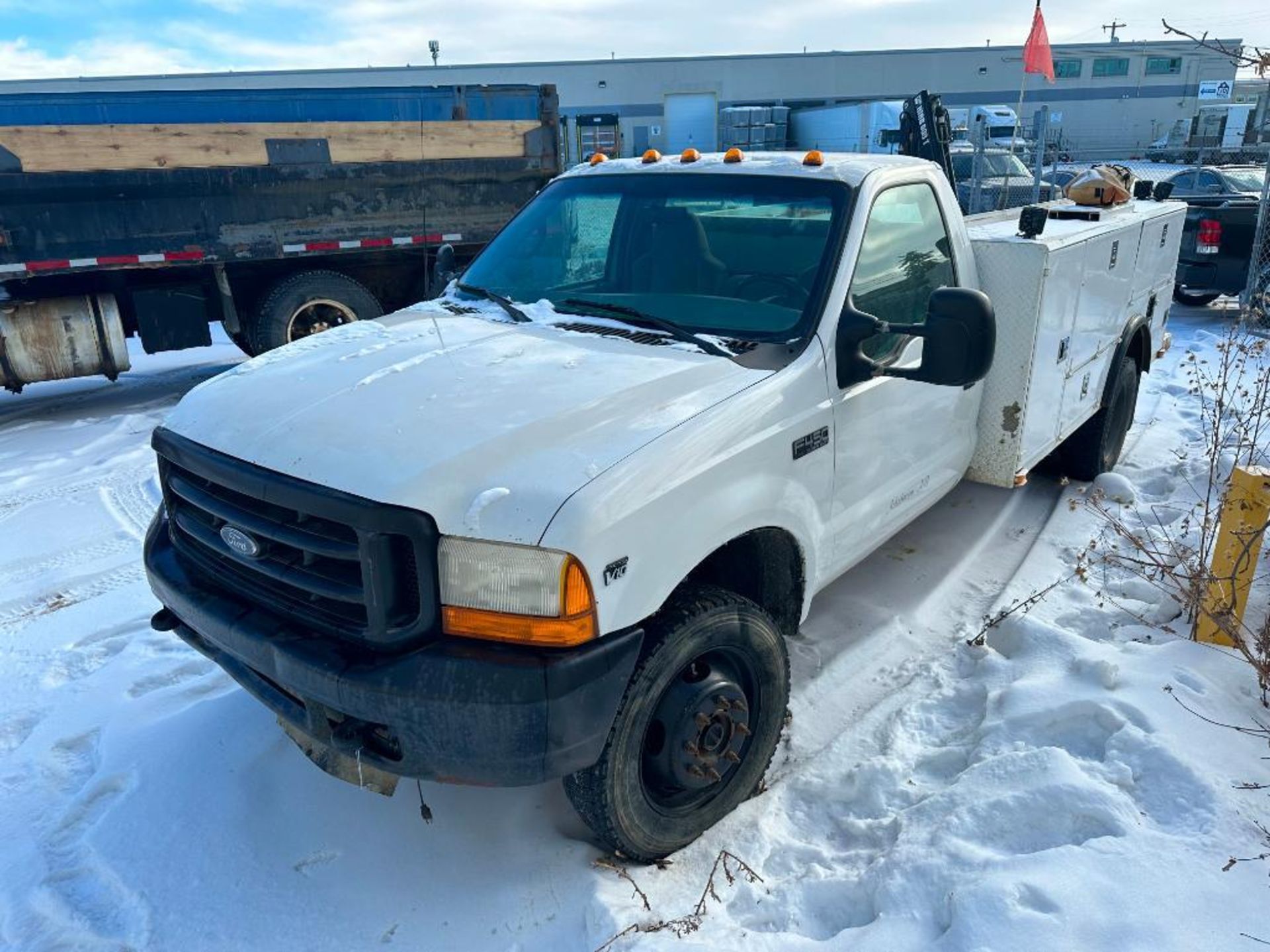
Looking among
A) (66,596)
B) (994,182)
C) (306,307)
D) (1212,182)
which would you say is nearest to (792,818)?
(66,596)

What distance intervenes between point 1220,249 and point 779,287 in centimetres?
1030

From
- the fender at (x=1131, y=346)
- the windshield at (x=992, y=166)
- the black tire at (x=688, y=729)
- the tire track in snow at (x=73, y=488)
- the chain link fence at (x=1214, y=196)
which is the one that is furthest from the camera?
the windshield at (x=992, y=166)

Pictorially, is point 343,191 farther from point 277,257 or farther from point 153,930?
point 153,930

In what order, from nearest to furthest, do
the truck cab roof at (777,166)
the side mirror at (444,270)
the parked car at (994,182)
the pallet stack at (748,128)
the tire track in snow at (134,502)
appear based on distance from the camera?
the truck cab roof at (777,166), the side mirror at (444,270), the tire track in snow at (134,502), the parked car at (994,182), the pallet stack at (748,128)

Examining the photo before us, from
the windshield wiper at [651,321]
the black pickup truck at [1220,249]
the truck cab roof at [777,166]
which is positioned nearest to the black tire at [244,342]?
the truck cab roof at [777,166]

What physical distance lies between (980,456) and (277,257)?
6.65 m

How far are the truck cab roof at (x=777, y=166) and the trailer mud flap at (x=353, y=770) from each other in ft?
8.31

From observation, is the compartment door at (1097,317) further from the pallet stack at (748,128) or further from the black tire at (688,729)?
the pallet stack at (748,128)

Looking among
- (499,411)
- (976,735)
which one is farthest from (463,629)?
(976,735)

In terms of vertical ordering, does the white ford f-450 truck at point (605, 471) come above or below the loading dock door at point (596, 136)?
below

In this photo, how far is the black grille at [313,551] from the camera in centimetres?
216

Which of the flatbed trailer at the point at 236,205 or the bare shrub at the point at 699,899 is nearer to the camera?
the bare shrub at the point at 699,899

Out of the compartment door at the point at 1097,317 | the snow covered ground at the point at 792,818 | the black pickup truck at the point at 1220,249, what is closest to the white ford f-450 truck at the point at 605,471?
the snow covered ground at the point at 792,818

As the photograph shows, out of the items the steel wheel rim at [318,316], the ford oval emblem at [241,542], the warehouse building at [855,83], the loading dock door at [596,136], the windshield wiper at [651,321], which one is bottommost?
A: the steel wheel rim at [318,316]
